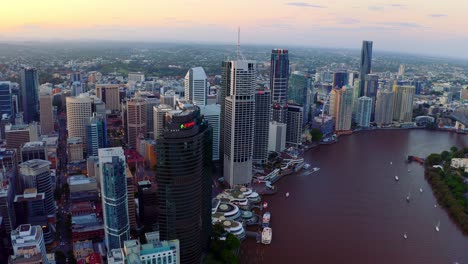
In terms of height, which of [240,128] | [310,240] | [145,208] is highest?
[240,128]

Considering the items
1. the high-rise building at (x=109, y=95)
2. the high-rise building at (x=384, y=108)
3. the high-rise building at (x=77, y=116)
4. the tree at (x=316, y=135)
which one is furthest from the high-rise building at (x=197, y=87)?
the high-rise building at (x=384, y=108)

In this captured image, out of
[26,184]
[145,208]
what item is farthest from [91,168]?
[145,208]

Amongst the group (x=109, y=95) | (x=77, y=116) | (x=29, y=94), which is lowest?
(x=77, y=116)

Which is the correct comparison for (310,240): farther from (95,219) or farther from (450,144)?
(450,144)

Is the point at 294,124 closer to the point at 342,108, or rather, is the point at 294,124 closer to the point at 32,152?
the point at 342,108

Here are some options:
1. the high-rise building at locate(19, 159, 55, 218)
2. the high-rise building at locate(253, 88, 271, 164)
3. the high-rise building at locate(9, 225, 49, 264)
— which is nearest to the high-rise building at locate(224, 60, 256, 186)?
Answer: the high-rise building at locate(253, 88, 271, 164)

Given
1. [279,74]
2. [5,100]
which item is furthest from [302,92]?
[5,100]

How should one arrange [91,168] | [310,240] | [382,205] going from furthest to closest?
[91,168] → [382,205] → [310,240]
